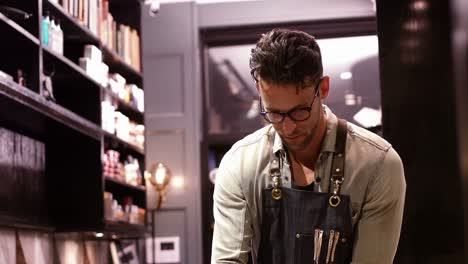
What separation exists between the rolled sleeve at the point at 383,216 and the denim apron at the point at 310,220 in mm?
58

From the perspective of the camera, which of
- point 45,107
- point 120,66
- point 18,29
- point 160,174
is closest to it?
point 18,29

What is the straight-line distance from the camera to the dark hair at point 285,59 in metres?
1.77

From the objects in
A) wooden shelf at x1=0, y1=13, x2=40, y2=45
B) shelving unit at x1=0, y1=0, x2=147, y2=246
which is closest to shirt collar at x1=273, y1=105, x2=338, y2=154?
wooden shelf at x1=0, y1=13, x2=40, y2=45

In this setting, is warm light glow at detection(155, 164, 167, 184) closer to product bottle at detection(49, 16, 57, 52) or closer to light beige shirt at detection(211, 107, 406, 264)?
product bottle at detection(49, 16, 57, 52)

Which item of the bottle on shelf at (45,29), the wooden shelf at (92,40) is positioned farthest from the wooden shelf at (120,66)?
the bottle on shelf at (45,29)

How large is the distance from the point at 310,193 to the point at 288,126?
24cm

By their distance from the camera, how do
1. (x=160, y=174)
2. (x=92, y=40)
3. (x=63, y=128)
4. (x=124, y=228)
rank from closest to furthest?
(x=63, y=128) < (x=92, y=40) < (x=124, y=228) < (x=160, y=174)

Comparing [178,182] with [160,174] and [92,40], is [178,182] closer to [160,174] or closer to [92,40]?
[160,174]

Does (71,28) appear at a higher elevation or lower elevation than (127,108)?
higher

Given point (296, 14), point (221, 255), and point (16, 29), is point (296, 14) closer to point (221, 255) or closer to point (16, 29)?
point (16, 29)

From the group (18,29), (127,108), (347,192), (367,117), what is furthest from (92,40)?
(347,192)

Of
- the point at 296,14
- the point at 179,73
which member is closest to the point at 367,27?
the point at 296,14

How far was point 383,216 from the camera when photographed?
75.8 inches

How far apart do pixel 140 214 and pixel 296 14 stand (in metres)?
2.69
